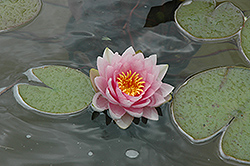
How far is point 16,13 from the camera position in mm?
2506

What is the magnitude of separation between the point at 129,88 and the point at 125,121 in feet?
0.82

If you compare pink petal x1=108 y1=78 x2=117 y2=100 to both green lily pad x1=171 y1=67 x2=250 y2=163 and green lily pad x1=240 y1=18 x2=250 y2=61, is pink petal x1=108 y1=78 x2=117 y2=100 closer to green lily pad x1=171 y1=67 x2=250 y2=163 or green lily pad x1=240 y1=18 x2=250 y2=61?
green lily pad x1=171 y1=67 x2=250 y2=163

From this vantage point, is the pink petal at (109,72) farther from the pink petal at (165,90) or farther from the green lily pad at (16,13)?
the green lily pad at (16,13)

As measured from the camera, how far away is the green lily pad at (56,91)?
194cm

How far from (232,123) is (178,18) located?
4.01 ft

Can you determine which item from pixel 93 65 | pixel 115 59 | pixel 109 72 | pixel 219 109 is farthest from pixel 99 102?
pixel 219 109

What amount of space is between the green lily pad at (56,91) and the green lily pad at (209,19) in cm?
119

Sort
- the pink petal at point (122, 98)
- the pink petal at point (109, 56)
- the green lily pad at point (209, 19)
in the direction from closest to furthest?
the pink petal at point (122, 98)
the pink petal at point (109, 56)
the green lily pad at point (209, 19)

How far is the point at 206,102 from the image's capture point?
2029mm

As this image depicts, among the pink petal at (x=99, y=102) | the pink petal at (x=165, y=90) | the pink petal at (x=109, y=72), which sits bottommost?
the pink petal at (x=99, y=102)

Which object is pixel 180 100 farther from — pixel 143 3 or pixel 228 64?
pixel 143 3

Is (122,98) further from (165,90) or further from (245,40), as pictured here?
(245,40)

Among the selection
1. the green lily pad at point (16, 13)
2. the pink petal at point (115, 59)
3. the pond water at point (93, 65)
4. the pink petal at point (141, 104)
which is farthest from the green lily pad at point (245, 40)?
the green lily pad at point (16, 13)

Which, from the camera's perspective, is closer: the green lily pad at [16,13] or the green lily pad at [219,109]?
the green lily pad at [219,109]
